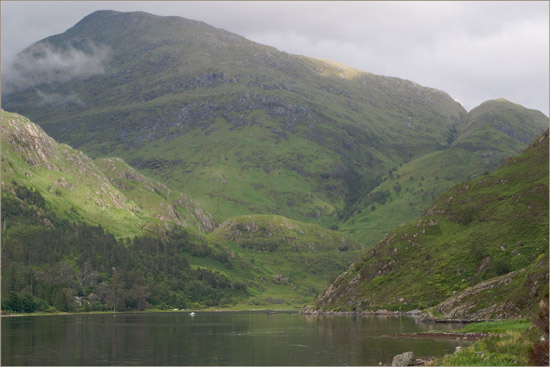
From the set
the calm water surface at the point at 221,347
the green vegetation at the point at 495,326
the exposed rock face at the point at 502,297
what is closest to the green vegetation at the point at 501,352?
the calm water surface at the point at 221,347

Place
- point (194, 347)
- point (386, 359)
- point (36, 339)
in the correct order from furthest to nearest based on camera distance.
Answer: point (36, 339) < point (194, 347) < point (386, 359)

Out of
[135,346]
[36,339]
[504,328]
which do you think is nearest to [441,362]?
[504,328]

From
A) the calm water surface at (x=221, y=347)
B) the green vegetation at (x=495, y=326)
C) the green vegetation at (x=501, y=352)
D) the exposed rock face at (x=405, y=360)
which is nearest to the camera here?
the green vegetation at (x=501, y=352)

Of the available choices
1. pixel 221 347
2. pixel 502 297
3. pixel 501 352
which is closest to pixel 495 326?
pixel 502 297

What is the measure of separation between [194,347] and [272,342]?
18.6 meters

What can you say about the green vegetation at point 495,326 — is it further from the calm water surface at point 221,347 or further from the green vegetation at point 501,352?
the green vegetation at point 501,352

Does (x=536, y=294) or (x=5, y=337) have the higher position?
(x=536, y=294)

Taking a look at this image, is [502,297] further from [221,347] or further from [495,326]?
[221,347]

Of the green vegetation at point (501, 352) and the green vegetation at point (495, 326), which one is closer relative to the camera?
the green vegetation at point (501, 352)

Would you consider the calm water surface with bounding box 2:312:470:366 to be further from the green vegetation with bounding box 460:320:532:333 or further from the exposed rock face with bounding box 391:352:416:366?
the exposed rock face with bounding box 391:352:416:366

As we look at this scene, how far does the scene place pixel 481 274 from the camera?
629 feet

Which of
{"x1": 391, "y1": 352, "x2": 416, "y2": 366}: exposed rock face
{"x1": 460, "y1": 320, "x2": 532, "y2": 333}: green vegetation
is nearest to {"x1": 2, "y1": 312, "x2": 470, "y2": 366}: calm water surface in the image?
{"x1": 460, "y1": 320, "x2": 532, "y2": 333}: green vegetation

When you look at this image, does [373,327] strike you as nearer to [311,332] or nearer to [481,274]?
[311,332]

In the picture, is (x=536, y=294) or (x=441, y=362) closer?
(x=441, y=362)
